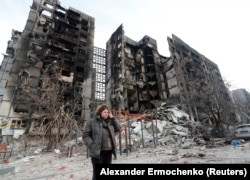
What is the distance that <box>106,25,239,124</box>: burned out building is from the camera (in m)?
30.4

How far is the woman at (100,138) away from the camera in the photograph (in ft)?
A: 8.90

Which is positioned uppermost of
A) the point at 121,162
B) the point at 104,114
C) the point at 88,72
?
the point at 88,72

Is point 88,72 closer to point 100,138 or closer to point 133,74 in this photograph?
point 133,74

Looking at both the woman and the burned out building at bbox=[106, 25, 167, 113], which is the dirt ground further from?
the burned out building at bbox=[106, 25, 167, 113]

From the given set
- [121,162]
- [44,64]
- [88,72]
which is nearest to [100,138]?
[121,162]

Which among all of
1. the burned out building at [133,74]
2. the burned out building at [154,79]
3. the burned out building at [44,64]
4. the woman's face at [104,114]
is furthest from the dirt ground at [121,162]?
the burned out building at [133,74]

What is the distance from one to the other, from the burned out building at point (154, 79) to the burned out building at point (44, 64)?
5717mm

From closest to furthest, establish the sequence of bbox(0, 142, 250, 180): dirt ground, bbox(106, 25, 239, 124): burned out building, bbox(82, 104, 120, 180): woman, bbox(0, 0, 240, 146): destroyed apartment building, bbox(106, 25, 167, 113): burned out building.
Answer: bbox(82, 104, 120, 180): woman → bbox(0, 142, 250, 180): dirt ground → bbox(0, 0, 240, 146): destroyed apartment building → bbox(106, 25, 239, 124): burned out building → bbox(106, 25, 167, 113): burned out building

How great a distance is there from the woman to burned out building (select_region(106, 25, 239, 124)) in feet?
85.0

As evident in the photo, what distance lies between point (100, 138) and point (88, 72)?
30480mm

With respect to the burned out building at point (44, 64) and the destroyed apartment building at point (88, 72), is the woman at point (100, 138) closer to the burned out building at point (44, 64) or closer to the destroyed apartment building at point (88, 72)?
the burned out building at point (44, 64)

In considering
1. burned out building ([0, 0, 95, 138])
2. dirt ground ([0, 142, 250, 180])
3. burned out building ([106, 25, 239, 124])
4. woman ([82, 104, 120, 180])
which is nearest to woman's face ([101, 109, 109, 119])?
woman ([82, 104, 120, 180])

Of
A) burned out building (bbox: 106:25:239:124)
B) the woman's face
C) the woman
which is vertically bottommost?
the woman

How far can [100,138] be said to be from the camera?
280cm
